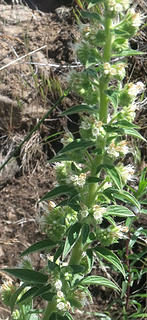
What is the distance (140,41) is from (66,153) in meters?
3.24

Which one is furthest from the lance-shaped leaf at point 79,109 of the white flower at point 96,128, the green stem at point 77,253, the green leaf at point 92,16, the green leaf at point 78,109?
the green stem at point 77,253

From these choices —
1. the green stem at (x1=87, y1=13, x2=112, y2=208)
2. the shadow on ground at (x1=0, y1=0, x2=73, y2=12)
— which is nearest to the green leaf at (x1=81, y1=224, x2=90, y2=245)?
the green stem at (x1=87, y1=13, x2=112, y2=208)

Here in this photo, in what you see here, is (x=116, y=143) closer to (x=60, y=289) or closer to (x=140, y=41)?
(x=60, y=289)

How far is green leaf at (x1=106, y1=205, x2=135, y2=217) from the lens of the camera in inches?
99.8

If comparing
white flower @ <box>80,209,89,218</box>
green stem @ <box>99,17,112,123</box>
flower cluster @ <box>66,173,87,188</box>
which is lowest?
white flower @ <box>80,209,89,218</box>

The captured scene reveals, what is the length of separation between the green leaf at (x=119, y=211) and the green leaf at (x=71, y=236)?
Result: 0.21 metres

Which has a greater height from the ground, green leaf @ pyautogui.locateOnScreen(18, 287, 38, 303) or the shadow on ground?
the shadow on ground

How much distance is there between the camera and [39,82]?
5051mm

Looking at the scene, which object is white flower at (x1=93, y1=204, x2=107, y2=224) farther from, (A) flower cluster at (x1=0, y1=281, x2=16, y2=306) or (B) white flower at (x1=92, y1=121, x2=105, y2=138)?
A: (A) flower cluster at (x1=0, y1=281, x2=16, y2=306)

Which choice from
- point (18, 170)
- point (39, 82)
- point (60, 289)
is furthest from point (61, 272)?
point (39, 82)

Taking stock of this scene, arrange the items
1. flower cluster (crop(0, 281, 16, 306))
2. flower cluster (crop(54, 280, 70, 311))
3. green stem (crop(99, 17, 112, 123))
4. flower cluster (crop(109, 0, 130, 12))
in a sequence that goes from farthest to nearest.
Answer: flower cluster (crop(0, 281, 16, 306)), flower cluster (crop(54, 280, 70, 311)), green stem (crop(99, 17, 112, 123)), flower cluster (crop(109, 0, 130, 12))

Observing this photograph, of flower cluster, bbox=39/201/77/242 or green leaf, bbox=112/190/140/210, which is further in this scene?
flower cluster, bbox=39/201/77/242

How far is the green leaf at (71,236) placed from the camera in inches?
92.5

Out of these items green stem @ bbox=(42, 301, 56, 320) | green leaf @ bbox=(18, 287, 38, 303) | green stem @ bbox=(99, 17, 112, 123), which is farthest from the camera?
green stem @ bbox=(42, 301, 56, 320)
